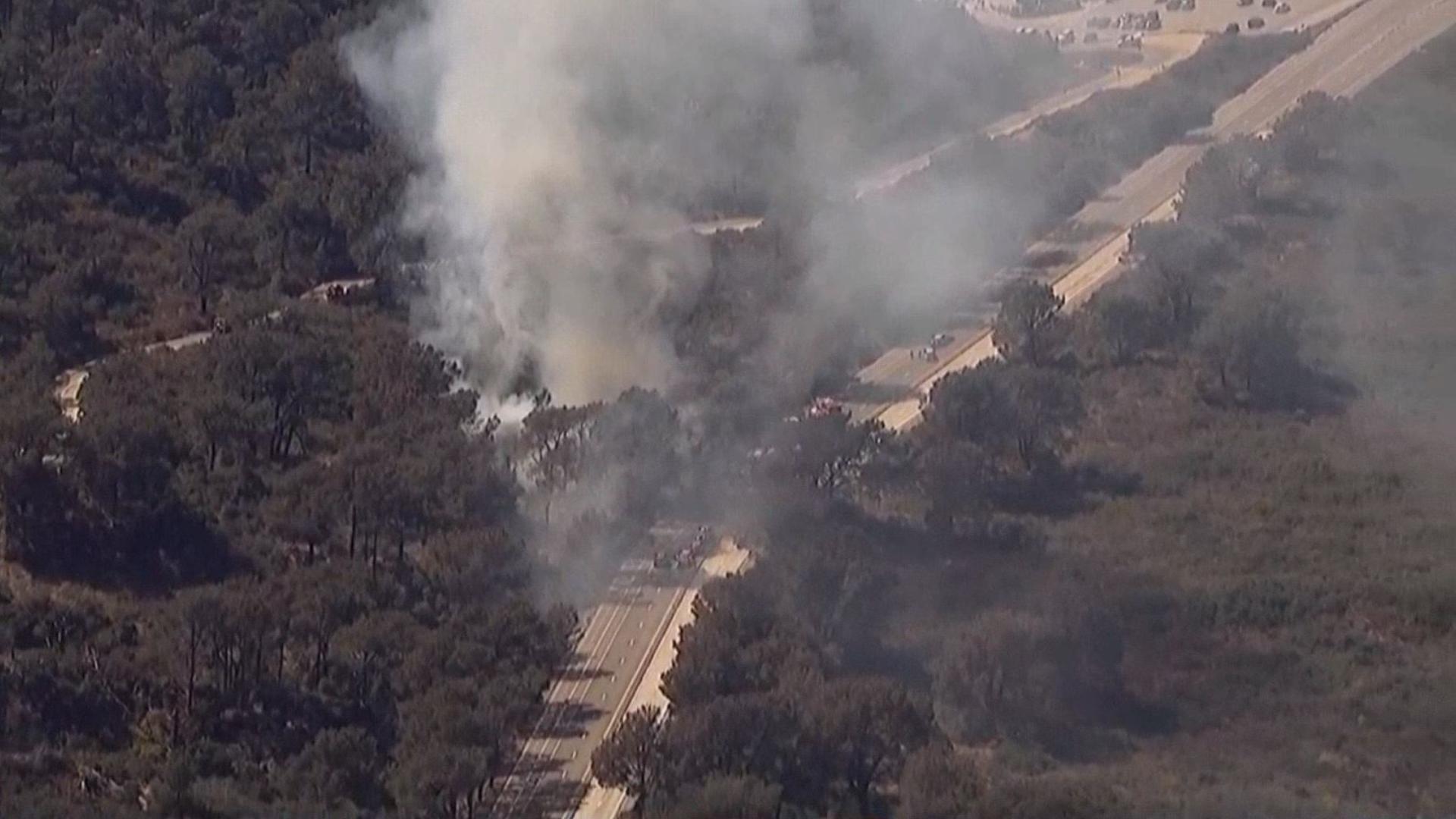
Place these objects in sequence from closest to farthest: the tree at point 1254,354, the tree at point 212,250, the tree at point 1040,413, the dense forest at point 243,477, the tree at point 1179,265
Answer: the dense forest at point 243,477, the tree at point 1040,413, the tree at point 1254,354, the tree at point 1179,265, the tree at point 212,250

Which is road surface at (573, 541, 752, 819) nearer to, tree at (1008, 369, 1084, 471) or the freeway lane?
the freeway lane

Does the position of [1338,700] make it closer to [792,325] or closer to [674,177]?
[792,325]

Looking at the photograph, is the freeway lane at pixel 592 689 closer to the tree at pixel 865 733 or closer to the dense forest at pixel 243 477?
the dense forest at pixel 243 477

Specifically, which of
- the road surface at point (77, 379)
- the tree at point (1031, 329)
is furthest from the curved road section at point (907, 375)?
the road surface at point (77, 379)

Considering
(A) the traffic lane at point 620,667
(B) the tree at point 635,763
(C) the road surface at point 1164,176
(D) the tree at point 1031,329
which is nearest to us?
(B) the tree at point 635,763

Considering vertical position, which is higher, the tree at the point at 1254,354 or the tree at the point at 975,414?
the tree at the point at 1254,354

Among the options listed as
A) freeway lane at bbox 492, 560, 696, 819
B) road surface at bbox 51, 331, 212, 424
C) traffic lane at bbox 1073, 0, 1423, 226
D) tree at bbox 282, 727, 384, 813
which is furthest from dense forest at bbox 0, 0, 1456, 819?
traffic lane at bbox 1073, 0, 1423, 226

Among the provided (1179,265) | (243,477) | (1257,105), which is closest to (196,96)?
(243,477)

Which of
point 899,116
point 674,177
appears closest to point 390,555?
point 674,177
